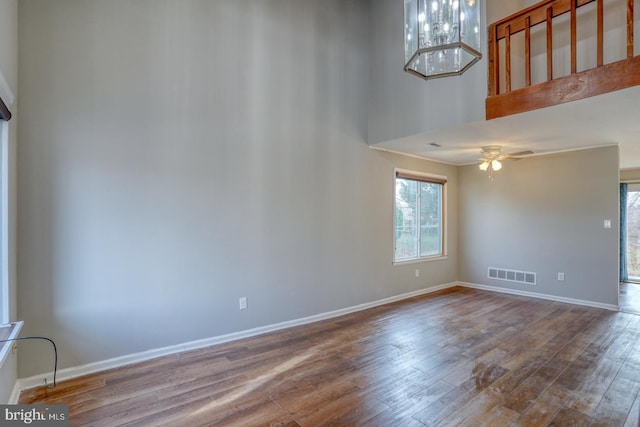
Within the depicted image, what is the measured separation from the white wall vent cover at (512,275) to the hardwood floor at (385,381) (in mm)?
1457

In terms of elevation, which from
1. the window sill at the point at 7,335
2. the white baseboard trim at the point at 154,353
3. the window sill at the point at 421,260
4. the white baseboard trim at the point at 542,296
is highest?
the window sill at the point at 7,335

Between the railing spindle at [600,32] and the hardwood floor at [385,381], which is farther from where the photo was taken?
the railing spindle at [600,32]

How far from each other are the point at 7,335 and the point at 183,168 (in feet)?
5.82

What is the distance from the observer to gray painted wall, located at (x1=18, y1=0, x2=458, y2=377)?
257 cm

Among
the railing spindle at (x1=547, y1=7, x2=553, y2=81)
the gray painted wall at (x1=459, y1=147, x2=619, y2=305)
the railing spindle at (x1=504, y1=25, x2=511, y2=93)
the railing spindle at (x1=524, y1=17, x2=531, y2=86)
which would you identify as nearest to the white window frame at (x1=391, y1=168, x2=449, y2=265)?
the gray painted wall at (x1=459, y1=147, x2=619, y2=305)

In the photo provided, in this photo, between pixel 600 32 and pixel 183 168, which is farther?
pixel 183 168

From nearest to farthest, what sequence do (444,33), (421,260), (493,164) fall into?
1. (444,33)
2. (493,164)
3. (421,260)

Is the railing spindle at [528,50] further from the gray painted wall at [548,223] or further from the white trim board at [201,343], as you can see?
the white trim board at [201,343]

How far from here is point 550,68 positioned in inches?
120

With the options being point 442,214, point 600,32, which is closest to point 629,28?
point 600,32

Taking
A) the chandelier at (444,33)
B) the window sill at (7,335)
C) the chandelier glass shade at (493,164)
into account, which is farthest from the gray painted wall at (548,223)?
the window sill at (7,335)

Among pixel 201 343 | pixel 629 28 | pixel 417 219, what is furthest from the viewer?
pixel 417 219

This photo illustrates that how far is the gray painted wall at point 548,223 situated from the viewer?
466 cm

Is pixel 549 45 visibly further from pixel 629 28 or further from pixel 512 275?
pixel 512 275
